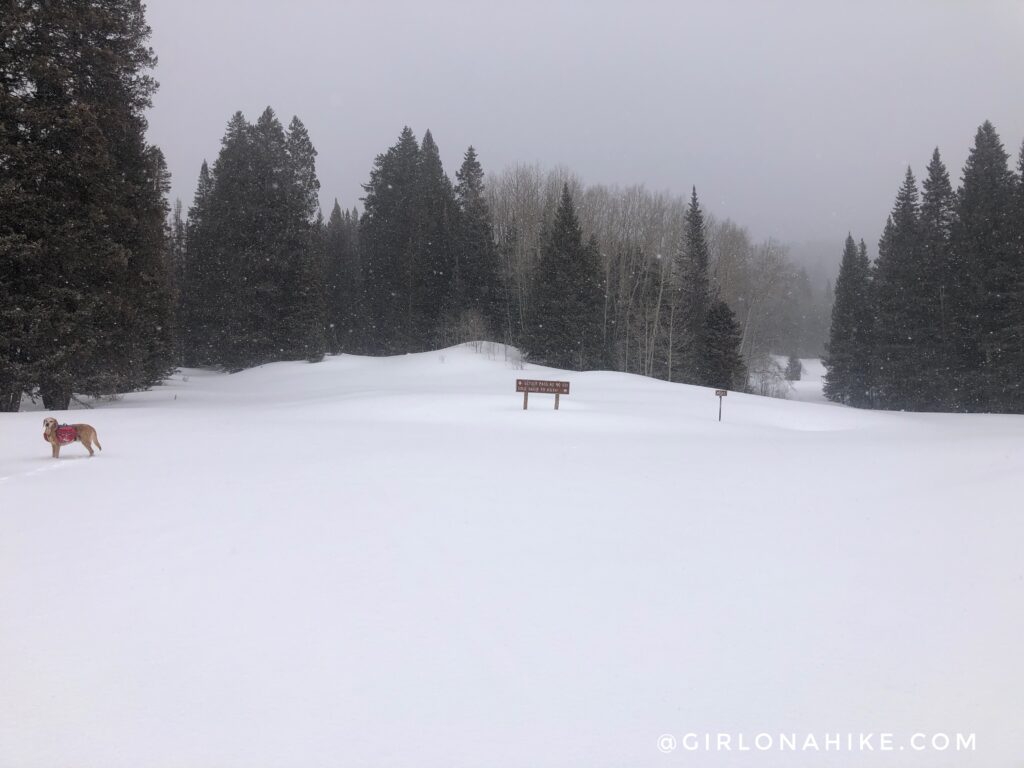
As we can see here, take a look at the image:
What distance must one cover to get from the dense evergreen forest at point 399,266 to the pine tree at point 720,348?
140 millimetres

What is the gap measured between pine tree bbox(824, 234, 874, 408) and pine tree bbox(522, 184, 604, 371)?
2015 centimetres

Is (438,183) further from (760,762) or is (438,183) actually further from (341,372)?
(760,762)

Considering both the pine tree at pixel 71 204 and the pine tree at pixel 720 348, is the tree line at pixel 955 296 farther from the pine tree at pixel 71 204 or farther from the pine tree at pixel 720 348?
the pine tree at pixel 71 204

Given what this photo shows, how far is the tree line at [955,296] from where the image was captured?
1243 inches

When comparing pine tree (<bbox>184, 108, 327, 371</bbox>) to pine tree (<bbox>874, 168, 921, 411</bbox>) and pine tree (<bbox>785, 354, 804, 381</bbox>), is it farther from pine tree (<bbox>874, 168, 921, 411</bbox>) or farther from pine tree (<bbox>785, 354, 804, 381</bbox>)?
pine tree (<bbox>785, 354, 804, 381</bbox>)

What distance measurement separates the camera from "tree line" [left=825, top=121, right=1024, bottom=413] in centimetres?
3158

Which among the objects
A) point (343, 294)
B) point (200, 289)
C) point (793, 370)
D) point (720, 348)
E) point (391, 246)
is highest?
point (391, 246)

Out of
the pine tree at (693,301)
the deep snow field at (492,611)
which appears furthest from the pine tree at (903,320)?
the deep snow field at (492,611)

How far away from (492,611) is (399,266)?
153ft

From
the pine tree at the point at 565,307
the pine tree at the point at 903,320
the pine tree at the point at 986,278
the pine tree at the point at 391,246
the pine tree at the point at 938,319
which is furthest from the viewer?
the pine tree at the point at 391,246

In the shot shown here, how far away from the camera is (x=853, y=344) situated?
151ft

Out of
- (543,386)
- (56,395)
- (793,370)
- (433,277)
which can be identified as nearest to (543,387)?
(543,386)
